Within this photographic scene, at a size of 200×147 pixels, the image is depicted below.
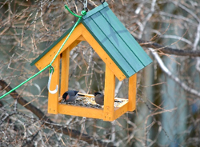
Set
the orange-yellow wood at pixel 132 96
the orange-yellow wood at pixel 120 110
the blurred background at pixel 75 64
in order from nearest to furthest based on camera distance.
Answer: the orange-yellow wood at pixel 120 110, the orange-yellow wood at pixel 132 96, the blurred background at pixel 75 64

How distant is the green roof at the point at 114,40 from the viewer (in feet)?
6.53

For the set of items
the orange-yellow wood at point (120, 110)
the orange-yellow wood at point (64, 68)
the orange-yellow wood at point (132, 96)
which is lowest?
the orange-yellow wood at point (120, 110)

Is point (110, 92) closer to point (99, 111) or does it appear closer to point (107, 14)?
point (99, 111)

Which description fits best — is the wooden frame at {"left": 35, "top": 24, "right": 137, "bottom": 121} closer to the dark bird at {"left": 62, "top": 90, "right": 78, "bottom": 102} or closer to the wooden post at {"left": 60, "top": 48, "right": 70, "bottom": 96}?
the dark bird at {"left": 62, "top": 90, "right": 78, "bottom": 102}

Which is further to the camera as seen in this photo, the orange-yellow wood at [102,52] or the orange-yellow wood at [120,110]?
the orange-yellow wood at [120,110]

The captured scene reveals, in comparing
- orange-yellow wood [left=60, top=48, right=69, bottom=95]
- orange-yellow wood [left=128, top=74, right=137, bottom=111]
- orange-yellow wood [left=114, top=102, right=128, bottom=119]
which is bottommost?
orange-yellow wood [left=114, top=102, right=128, bottom=119]

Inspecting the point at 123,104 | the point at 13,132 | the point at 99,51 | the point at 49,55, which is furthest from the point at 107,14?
the point at 13,132

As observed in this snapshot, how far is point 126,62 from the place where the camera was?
80.3 inches

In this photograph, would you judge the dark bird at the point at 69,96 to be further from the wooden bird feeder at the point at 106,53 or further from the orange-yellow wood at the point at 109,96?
the orange-yellow wood at the point at 109,96

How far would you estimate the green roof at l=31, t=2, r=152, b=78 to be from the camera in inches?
78.4

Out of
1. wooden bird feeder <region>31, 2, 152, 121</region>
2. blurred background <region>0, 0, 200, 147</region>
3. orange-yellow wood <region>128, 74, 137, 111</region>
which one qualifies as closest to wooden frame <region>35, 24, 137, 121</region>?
wooden bird feeder <region>31, 2, 152, 121</region>

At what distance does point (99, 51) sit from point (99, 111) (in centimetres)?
35

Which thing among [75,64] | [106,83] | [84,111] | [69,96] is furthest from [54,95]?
[75,64]

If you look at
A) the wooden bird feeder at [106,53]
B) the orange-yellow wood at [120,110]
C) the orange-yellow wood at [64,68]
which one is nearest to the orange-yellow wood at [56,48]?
the wooden bird feeder at [106,53]
